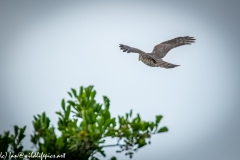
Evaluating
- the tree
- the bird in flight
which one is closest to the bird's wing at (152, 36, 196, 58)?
the bird in flight

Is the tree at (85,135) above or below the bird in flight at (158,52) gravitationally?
below

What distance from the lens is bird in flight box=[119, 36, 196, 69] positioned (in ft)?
60.5

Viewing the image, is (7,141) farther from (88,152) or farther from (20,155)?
(88,152)

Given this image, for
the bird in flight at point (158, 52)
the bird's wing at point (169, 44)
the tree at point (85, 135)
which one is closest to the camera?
the tree at point (85, 135)

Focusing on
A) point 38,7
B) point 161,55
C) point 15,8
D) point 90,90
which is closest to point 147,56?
point 161,55

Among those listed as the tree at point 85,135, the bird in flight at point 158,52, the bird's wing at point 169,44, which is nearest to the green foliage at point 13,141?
the tree at point 85,135

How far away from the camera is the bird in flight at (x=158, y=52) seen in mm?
18438

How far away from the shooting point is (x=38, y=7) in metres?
127

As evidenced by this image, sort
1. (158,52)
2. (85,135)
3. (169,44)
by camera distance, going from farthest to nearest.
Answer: (169,44), (158,52), (85,135)

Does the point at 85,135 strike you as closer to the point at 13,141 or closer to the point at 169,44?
the point at 13,141

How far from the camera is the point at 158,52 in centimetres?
2161

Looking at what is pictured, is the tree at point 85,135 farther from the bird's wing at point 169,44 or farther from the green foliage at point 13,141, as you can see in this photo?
the bird's wing at point 169,44

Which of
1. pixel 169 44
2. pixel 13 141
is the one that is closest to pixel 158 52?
pixel 169 44

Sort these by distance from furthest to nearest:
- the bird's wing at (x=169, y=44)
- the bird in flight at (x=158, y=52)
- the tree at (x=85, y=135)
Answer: the bird's wing at (x=169, y=44), the bird in flight at (x=158, y=52), the tree at (x=85, y=135)
